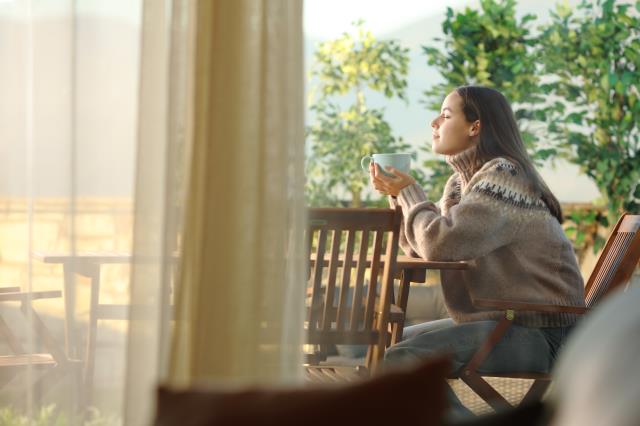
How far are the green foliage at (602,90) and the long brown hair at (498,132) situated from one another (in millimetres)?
2580

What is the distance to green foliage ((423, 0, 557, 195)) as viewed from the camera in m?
5.64

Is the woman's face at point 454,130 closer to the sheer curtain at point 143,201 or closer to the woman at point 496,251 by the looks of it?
the woman at point 496,251

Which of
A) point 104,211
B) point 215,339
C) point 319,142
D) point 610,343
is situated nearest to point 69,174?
point 104,211

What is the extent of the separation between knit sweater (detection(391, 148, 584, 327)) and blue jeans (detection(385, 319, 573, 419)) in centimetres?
5

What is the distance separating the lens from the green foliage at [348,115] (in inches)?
232

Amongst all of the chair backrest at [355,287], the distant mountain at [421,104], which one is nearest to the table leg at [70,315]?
the chair backrest at [355,287]

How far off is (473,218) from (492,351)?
369mm

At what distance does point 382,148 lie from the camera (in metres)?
6.04

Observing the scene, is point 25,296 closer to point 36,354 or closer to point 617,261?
point 36,354

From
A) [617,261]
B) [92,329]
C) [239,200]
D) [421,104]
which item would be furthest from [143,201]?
[421,104]

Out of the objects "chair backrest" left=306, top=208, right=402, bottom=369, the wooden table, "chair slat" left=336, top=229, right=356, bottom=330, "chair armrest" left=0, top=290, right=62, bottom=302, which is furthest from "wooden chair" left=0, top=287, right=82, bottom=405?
the wooden table

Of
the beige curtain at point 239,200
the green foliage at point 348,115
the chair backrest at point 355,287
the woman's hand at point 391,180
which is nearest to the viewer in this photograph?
the beige curtain at point 239,200

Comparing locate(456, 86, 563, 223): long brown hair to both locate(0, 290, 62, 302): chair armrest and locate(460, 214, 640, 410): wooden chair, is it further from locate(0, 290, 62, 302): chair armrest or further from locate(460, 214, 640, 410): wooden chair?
locate(0, 290, 62, 302): chair armrest

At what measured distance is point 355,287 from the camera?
2854mm
